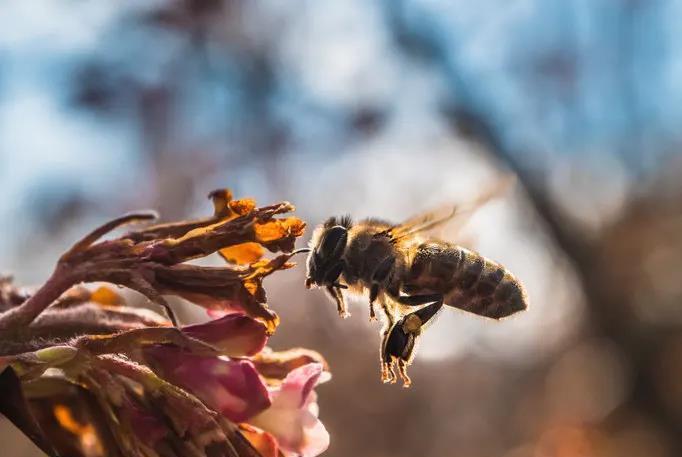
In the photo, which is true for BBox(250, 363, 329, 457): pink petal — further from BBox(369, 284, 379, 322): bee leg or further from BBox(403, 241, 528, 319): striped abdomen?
BBox(403, 241, 528, 319): striped abdomen

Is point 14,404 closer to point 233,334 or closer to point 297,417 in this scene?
point 233,334

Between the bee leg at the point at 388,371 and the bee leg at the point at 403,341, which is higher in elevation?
the bee leg at the point at 403,341

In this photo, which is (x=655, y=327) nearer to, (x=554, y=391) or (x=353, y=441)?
(x=554, y=391)

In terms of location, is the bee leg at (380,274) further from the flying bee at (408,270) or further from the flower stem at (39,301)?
the flower stem at (39,301)

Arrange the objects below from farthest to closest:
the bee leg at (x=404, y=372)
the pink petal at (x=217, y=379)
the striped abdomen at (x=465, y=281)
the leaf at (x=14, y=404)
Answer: the striped abdomen at (x=465, y=281) < the bee leg at (x=404, y=372) < the pink petal at (x=217, y=379) < the leaf at (x=14, y=404)

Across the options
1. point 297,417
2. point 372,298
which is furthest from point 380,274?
point 297,417

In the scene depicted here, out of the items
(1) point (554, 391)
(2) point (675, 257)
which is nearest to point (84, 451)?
(2) point (675, 257)

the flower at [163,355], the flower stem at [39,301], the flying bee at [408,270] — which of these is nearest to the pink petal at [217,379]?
the flower at [163,355]

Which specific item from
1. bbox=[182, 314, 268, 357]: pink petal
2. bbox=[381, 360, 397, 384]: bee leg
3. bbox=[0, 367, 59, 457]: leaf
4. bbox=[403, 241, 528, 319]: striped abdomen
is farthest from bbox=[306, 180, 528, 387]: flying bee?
bbox=[0, 367, 59, 457]: leaf
